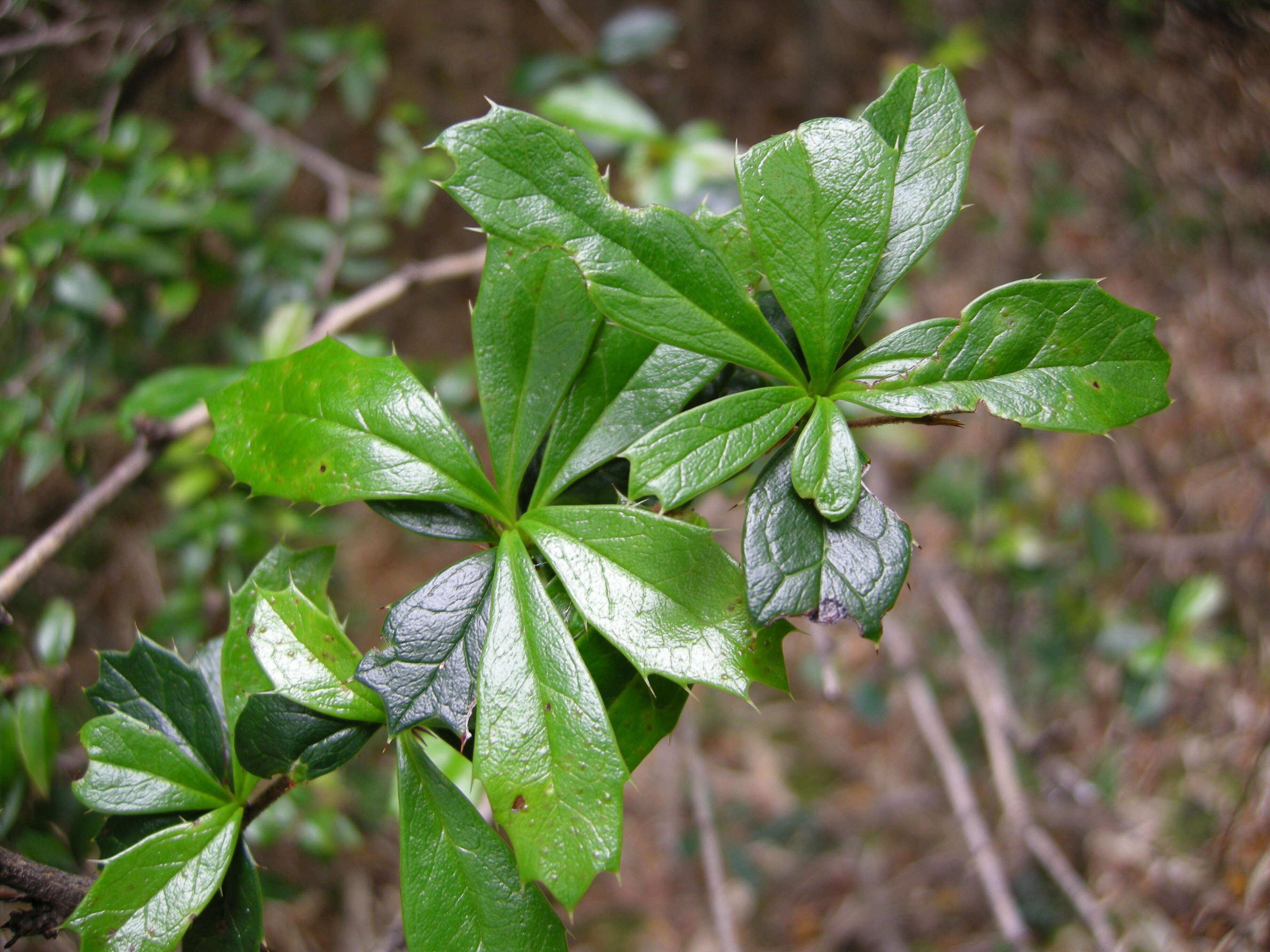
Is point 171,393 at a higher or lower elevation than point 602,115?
lower

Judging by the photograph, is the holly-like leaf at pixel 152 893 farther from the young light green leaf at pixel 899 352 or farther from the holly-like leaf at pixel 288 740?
the young light green leaf at pixel 899 352

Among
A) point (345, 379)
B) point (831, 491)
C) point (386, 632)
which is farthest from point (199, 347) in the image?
point (831, 491)

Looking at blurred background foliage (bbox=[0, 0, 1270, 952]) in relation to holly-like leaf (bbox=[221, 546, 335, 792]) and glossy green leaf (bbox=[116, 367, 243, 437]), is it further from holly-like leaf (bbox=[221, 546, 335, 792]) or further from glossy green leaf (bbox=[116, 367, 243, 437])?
holly-like leaf (bbox=[221, 546, 335, 792])

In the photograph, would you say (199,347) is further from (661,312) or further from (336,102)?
(661,312)

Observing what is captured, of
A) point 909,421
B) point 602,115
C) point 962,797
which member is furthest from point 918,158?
point 962,797

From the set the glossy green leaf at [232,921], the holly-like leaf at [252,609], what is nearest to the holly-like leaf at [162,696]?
the holly-like leaf at [252,609]

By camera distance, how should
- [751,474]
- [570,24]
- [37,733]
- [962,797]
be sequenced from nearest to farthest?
[37,733] < [751,474] < [962,797] < [570,24]

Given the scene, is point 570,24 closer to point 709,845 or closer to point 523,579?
point 523,579
